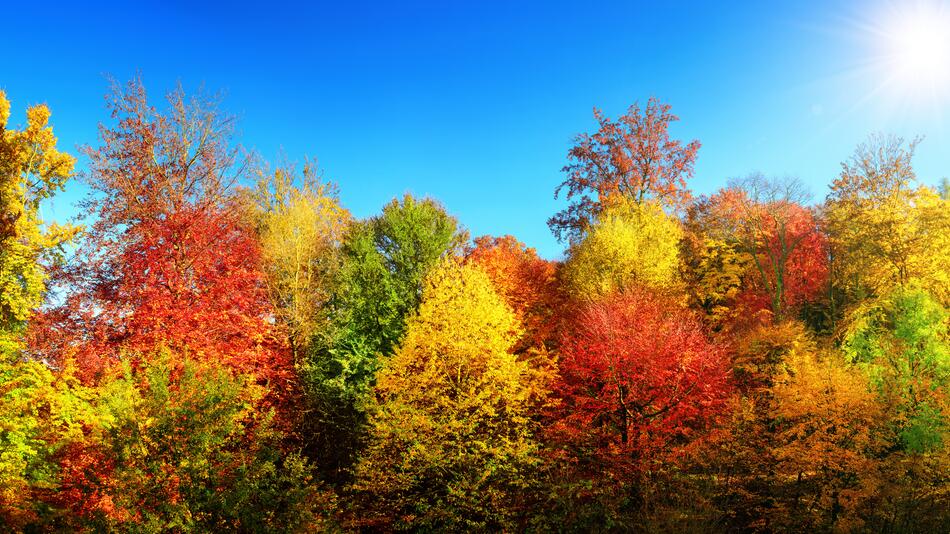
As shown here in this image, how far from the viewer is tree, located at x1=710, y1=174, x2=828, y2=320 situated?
33.2 meters

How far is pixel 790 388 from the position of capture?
2150 centimetres

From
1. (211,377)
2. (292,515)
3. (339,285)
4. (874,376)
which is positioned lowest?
(292,515)

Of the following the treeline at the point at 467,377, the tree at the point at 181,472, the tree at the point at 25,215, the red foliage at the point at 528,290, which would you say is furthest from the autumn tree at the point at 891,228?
the tree at the point at 25,215

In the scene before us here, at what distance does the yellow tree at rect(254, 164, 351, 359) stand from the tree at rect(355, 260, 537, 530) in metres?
7.84

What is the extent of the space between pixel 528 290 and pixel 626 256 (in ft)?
24.5

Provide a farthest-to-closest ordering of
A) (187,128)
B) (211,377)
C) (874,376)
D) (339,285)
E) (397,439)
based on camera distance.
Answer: (339,285), (187,128), (874,376), (397,439), (211,377)

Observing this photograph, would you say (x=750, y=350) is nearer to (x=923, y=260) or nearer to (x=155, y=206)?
(x=923, y=260)

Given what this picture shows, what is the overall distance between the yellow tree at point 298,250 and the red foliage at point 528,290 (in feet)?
30.6

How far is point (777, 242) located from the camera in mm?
35438

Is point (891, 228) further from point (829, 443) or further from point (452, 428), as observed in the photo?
point (452, 428)

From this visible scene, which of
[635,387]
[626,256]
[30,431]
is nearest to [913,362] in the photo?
[635,387]

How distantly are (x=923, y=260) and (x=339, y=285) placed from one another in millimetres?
31136

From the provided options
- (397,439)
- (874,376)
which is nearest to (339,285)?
(397,439)

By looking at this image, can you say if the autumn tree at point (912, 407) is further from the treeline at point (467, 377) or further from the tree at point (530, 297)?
the tree at point (530, 297)
